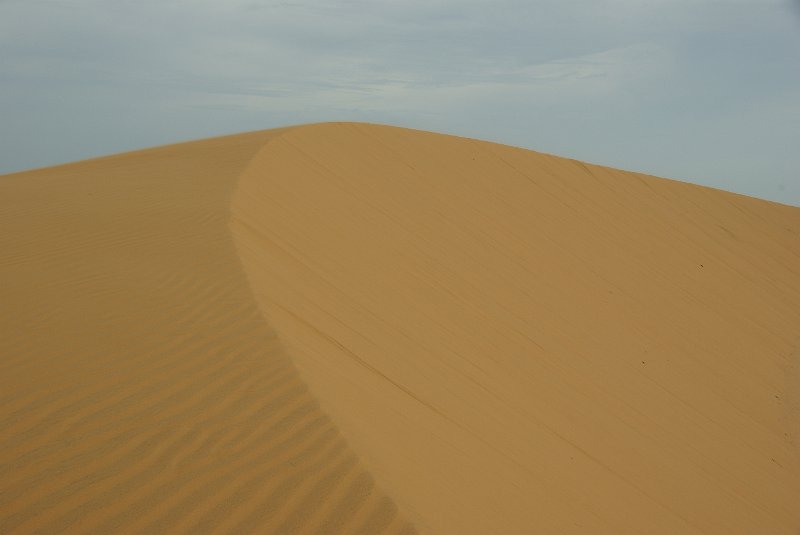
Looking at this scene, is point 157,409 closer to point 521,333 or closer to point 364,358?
point 364,358

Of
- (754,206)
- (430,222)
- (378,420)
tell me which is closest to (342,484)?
(378,420)

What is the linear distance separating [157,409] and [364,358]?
1899mm

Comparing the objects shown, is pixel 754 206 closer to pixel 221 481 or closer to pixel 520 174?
pixel 520 174

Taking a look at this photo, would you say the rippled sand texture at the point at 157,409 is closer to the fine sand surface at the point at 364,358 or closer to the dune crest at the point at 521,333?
the fine sand surface at the point at 364,358

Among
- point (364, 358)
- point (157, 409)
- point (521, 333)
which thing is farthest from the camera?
point (521, 333)

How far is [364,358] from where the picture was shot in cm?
615

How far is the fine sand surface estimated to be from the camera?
13.4ft

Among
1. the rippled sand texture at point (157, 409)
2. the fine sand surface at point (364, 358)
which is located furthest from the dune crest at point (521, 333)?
the rippled sand texture at point (157, 409)

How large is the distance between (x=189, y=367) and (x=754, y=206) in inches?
708

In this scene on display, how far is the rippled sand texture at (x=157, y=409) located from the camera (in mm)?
3795

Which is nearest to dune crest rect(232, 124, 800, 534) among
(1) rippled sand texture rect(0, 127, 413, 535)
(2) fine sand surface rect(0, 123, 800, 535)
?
(2) fine sand surface rect(0, 123, 800, 535)

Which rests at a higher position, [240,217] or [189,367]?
[240,217]

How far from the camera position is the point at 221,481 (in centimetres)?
397

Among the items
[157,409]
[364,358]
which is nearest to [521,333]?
[364,358]
